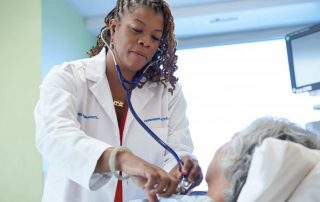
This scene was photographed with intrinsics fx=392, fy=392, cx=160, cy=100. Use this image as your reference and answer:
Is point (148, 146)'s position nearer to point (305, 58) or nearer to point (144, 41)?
point (144, 41)

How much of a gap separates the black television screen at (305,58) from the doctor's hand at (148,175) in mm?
1632

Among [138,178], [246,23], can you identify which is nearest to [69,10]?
[246,23]

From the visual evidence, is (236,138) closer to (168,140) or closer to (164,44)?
(168,140)

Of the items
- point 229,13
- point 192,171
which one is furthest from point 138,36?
point 229,13

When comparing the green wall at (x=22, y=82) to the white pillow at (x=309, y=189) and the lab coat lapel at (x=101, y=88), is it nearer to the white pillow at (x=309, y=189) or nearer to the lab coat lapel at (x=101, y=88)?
the lab coat lapel at (x=101, y=88)

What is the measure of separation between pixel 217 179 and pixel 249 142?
0.45 ft

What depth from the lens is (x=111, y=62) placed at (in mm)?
1479

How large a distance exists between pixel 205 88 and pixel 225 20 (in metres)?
0.56

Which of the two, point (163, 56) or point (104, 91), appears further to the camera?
point (163, 56)

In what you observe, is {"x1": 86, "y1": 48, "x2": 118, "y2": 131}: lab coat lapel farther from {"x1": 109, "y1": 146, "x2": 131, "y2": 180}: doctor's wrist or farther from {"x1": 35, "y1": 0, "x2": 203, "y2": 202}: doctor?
{"x1": 109, "y1": 146, "x2": 131, "y2": 180}: doctor's wrist

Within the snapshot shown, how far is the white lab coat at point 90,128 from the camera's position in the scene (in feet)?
3.49

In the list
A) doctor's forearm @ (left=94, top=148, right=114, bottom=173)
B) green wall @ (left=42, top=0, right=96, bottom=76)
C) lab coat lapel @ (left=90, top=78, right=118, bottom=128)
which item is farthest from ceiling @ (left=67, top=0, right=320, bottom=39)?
doctor's forearm @ (left=94, top=148, right=114, bottom=173)

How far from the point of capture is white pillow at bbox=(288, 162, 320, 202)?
85 cm

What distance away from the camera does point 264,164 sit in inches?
32.6
